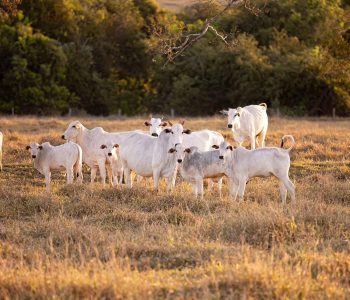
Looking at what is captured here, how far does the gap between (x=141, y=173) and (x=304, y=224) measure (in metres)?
5.97

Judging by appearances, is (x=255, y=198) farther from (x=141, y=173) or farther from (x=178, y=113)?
(x=178, y=113)

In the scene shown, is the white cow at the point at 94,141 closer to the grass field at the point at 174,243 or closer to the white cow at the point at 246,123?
the grass field at the point at 174,243

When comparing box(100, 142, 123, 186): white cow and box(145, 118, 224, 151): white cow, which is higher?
box(145, 118, 224, 151): white cow

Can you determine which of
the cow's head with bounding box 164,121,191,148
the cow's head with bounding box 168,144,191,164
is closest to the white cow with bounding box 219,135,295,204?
the cow's head with bounding box 168,144,191,164

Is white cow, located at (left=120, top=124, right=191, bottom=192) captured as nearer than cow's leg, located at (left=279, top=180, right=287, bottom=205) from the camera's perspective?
No

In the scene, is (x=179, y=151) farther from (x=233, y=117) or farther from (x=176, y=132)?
(x=233, y=117)

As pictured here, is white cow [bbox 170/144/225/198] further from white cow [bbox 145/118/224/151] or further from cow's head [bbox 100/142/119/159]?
cow's head [bbox 100/142/119/159]

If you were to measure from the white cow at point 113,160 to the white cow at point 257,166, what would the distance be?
10.8 ft

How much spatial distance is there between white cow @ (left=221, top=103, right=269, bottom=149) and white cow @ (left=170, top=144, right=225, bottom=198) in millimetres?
6049

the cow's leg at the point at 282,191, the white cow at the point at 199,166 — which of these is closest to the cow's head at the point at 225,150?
the white cow at the point at 199,166

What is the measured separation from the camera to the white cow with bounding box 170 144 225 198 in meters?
14.5

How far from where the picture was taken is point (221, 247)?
9.69 meters

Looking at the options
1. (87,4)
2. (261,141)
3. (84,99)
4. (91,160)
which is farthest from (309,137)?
(87,4)

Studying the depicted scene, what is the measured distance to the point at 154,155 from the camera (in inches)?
610
